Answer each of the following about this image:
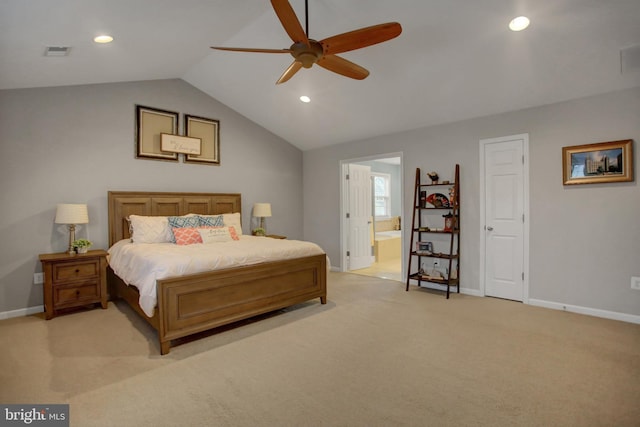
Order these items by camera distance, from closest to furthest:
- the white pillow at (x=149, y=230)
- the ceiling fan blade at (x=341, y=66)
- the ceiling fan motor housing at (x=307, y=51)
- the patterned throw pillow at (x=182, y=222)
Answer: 1. the ceiling fan motor housing at (x=307, y=51)
2. the ceiling fan blade at (x=341, y=66)
3. the white pillow at (x=149, y=230)
4. the patterned throw pillow at (x=182, y=222)

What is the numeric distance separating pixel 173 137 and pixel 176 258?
2578mm

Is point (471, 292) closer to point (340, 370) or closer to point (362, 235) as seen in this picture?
point (362, 235)

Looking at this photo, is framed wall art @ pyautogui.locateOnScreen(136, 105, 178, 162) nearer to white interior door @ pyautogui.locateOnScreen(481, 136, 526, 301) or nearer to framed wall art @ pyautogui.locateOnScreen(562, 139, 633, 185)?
white interior door @ pyautogui.locateOnScreen(481, 136, 526, 301)

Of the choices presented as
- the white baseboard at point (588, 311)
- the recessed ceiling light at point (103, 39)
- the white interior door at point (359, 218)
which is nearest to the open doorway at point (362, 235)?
the white interior door at point (359, 218)

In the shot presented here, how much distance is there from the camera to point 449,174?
4480 mm

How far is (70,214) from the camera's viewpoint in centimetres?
365

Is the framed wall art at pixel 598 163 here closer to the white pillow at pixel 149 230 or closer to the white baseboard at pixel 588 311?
the white baseboard at pixel 588 311

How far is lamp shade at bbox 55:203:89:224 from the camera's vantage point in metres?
3.63

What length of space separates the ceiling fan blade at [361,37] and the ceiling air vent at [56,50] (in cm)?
240

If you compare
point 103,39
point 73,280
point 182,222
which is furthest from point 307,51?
point 73,280

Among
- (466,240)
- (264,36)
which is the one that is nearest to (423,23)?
(264,36)

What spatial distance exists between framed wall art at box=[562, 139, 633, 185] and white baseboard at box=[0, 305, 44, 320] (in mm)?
6079

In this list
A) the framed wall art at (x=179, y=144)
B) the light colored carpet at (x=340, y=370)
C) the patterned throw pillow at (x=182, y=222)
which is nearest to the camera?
the light colored carpet at (x=340, y=370)

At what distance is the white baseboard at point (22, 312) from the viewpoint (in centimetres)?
355
